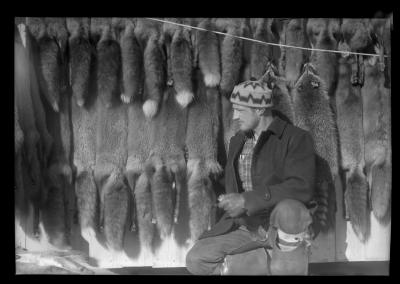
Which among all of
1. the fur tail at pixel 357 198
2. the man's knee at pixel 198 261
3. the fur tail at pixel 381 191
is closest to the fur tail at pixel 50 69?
the man's knee at pixel 198 261

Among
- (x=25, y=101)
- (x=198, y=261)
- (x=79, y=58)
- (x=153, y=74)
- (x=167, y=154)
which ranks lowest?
(x=198, y=261)

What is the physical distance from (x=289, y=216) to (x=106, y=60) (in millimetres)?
1550

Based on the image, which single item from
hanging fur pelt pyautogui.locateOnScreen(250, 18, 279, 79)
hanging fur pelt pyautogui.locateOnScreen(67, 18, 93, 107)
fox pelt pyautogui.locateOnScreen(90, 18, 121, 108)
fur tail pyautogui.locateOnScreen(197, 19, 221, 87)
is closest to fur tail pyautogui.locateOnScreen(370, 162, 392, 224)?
hanging fur pelt pyautogui.locateOnScreen(250, 18, 279, 79)

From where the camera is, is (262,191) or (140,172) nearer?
(262,191)

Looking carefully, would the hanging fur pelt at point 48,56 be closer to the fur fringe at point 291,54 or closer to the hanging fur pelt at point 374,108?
the fur fringe at point 291,54

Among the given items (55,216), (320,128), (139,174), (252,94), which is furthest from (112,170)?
(320,128)

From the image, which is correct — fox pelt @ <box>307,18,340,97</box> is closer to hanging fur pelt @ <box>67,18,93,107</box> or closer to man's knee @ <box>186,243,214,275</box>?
man's knee @ <box>186,243,214,275</box>

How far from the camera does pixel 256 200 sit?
163 inches

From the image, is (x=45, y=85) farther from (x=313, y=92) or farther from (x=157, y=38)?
(x=313, y=92)

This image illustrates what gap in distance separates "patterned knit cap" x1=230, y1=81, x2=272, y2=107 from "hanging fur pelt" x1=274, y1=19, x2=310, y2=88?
0.17m

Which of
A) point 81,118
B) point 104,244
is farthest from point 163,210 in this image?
point 81,118

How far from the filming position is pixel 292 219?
162 inches

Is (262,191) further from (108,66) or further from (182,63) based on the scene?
(108,66)
